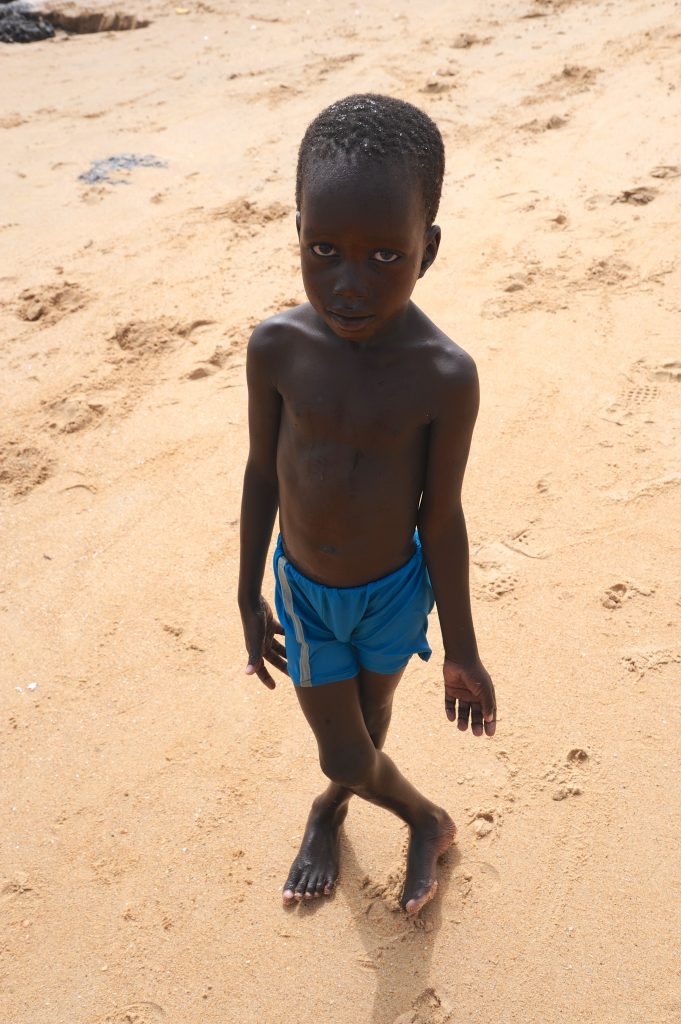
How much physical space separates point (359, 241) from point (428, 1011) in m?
1.65

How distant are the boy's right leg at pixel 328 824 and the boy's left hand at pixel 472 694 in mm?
153

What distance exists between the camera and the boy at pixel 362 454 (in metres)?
1.48

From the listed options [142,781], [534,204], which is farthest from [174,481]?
[534,204]

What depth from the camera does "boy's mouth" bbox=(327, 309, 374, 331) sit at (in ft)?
4.99

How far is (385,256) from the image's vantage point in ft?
4.88

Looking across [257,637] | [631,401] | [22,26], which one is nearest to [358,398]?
[257,637]

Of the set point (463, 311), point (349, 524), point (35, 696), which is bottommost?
point (35, 696)

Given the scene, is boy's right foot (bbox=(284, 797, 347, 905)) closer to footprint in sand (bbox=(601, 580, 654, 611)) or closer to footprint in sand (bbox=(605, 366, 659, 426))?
footprint in sand (bbox=(601, 580, 654, 611))

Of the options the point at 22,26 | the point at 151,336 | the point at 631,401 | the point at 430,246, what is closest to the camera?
the point at 430,246

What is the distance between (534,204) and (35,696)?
356 cm

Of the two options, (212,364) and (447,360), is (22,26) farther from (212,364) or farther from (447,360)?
(447,360)

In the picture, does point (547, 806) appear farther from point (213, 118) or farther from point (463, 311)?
point (213, 118)

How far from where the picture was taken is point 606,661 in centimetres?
271

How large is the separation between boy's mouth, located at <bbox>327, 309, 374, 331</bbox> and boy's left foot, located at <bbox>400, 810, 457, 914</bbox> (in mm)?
1302
